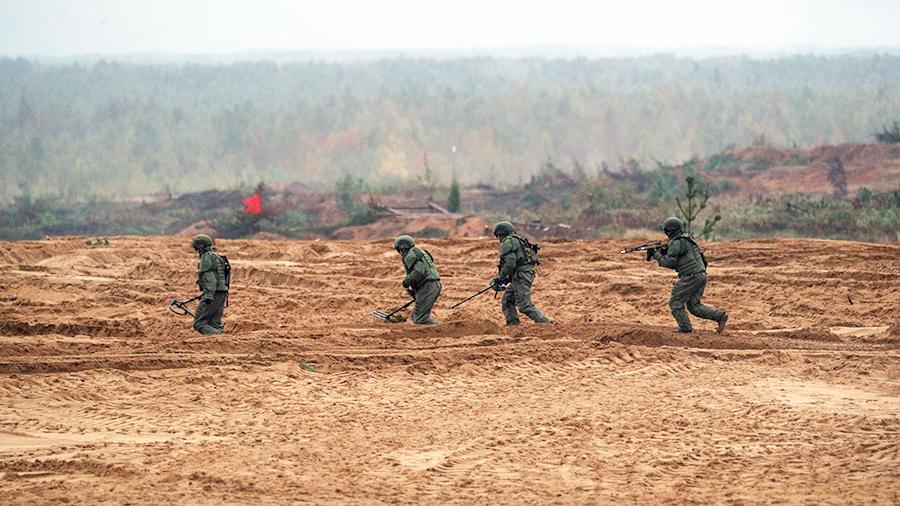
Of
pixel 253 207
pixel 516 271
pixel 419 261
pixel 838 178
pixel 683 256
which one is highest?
pixel 683 256

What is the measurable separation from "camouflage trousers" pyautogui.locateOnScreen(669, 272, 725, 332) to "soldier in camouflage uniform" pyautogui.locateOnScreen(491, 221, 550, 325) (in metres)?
1.64

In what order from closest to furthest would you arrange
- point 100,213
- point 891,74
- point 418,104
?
1. point 100,213
2. point 418,104
3. point 891,74

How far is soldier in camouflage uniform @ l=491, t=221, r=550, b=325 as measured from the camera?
15.6 meters

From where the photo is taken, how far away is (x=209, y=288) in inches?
594

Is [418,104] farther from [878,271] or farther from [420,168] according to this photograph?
[878,271]

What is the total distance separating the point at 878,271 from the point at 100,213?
95.3 feet

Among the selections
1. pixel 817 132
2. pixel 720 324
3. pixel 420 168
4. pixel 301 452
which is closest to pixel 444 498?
pixel 301 452

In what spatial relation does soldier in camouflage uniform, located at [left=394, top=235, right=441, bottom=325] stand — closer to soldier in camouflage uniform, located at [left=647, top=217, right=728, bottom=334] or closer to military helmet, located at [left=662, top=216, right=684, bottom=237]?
soldier in camouflage uniform, located at [left=647, top=217, right=728, bottom=334]

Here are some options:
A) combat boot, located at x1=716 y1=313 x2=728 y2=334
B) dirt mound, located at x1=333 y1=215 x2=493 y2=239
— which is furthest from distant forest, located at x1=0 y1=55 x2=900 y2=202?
combat boot, located at x1=716 y1=313 x2=728 y2=334

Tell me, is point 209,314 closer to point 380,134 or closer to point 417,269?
point 417,269

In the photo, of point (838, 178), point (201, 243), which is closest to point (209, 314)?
point (201, 243)

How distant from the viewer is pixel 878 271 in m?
18.8

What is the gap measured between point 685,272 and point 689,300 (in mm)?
350

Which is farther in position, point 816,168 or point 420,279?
point 816,168
